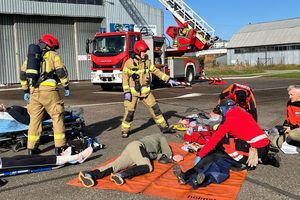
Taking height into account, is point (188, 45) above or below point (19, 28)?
below

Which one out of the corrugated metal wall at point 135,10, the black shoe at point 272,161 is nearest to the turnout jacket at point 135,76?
the black shoe at point 272,161

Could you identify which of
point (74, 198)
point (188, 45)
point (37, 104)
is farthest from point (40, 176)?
point (188, 45)

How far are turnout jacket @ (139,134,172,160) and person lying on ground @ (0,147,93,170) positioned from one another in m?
0.91

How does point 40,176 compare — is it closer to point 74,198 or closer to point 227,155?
point 74,198

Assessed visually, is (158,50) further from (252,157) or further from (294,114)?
(252,157)

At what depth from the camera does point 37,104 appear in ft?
20.4

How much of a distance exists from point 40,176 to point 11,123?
1918mm

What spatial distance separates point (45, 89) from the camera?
6.17 metres

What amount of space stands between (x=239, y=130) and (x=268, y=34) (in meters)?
61.9

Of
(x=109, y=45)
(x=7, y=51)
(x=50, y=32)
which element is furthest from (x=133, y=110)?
(x=50, y=32)

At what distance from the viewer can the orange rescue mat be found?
4409 mm

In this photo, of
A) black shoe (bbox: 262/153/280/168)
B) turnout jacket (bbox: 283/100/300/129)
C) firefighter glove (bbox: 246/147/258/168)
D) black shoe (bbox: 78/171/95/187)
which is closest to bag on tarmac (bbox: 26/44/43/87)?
black shoe (bbox: 78/171/95/187)

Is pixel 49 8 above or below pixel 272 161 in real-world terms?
above

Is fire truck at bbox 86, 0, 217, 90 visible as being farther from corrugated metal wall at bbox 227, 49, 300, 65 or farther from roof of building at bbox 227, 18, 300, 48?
roof of building at bbox 227, 18, 300, 48
